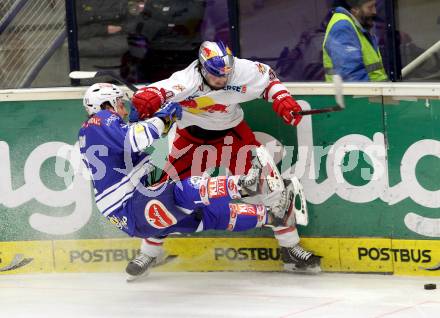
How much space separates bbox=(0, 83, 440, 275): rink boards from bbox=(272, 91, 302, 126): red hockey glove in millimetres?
268

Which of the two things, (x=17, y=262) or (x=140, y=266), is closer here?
(x=140, y=266)

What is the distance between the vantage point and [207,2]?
7.29 m

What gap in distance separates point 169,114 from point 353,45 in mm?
1165

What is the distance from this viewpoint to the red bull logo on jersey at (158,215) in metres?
6.73

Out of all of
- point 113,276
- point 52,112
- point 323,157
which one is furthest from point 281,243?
point 52,112

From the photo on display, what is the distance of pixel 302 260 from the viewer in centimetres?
709

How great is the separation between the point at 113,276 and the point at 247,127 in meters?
1.29

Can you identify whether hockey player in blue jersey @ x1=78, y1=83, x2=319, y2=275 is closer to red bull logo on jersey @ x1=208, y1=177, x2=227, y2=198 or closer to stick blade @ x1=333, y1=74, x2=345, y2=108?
red bull logo on jersey @ x1=208, y1=177, x2=227, y2=198

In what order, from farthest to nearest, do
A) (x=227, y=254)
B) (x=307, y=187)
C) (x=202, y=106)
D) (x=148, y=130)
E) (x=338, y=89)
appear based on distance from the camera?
(x=227, y=254) < (x=307, y=187) < (x=202, y=106) < (x=148, y=130) < (x=338, y=89)

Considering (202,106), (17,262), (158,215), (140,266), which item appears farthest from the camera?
(17,262)

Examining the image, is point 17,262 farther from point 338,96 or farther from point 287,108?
point 338,96

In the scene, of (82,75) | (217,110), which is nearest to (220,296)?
(217,110)

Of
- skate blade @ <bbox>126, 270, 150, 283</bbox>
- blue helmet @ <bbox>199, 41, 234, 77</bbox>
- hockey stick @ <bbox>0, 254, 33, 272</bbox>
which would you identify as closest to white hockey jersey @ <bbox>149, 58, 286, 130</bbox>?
blue helmet @ <bbox>199, 41, 234, 77</bbox>

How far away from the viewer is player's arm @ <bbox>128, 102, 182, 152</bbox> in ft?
21.7
